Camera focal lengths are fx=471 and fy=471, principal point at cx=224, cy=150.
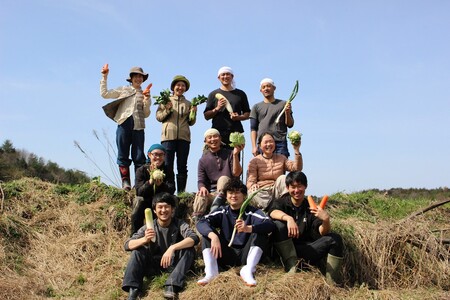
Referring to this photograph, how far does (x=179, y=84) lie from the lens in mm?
7914

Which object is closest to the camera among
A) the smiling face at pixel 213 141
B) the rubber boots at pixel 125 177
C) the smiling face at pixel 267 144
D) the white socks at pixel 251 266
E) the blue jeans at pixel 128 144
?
the white socks at pixel 251 266

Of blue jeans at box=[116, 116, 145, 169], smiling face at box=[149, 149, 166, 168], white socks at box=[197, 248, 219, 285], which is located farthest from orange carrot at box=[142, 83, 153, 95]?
white socks at box=[197, 248, 219, 285]

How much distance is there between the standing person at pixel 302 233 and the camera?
232 inches

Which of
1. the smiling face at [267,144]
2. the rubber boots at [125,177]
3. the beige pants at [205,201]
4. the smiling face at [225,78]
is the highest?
the smiling face at [225,78]

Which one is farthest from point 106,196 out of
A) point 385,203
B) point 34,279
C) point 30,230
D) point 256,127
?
point 385,203

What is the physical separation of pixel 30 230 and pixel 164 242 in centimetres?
289

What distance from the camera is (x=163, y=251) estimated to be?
614 centimetres

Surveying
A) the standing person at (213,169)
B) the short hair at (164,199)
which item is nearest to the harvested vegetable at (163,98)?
the standing person at (213,169)

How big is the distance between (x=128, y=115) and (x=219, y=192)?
2.32 metres

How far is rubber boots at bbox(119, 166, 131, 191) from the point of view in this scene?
7.98 metres

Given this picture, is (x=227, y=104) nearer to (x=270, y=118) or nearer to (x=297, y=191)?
(x=270, y=118)

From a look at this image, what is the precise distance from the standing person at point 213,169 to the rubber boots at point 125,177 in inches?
61.4

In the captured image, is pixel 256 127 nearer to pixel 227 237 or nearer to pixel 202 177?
pixel 202 177

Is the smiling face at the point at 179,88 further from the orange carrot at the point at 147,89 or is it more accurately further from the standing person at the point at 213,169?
the standing person at the point at 213,169
